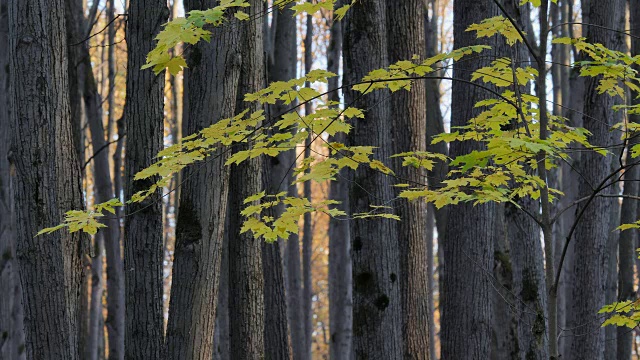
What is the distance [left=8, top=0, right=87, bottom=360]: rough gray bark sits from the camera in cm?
578

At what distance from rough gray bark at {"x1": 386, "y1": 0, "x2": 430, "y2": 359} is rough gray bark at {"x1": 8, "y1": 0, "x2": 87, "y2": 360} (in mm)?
3555

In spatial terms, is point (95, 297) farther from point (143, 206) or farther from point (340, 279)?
point (143, 206)

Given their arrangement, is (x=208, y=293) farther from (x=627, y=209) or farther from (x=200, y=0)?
(x=627, y=209)

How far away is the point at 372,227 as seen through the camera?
6.71 m

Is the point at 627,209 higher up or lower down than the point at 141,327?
higher up

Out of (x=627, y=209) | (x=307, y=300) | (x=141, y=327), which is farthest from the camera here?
(x=307, y=300)

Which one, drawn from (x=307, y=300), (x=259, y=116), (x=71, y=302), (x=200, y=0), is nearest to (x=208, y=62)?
(x=200, y=0)

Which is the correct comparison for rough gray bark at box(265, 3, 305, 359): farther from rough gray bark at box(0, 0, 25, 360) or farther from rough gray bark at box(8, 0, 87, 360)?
rough gray bark at box(8, 0, 87, 360)

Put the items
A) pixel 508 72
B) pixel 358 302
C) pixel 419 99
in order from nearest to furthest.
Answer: pixel 508 72 → pixel 358 302 → pixel 419 99

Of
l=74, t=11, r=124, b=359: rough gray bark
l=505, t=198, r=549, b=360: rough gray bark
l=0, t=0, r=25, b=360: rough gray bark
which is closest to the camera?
l=505, t=198, r=549, b=360: rough gray bark

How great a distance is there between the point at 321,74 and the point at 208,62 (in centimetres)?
184

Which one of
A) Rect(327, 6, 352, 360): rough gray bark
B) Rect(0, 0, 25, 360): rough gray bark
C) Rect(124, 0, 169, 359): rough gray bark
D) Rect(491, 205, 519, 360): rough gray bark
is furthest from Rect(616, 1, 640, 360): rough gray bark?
Rect(0, 0, 25, 360): rough gray bark

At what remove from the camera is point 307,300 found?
16.0 metres

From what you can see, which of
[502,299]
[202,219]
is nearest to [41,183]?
[202,219]
